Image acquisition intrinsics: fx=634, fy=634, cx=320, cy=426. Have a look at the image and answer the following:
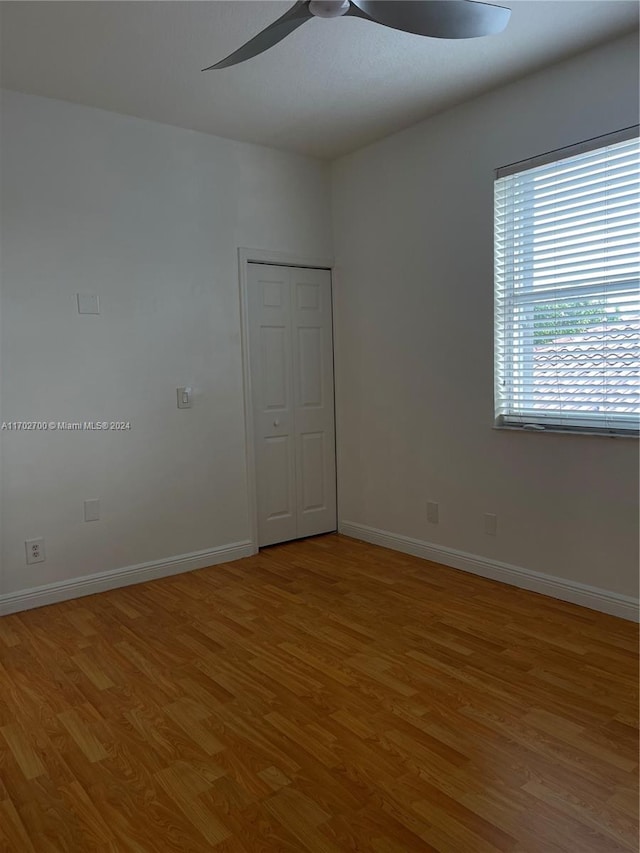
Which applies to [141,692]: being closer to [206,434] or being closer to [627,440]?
[206,434]

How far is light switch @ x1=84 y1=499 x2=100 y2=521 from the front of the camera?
368 cm

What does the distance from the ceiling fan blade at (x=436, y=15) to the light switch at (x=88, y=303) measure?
2.24m

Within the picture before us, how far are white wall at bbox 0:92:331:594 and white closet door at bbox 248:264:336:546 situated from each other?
0.19 metres

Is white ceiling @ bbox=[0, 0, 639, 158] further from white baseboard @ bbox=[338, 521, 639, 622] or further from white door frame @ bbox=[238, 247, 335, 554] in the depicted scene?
white baseboard @ bbox=[338, 521, 639, 622]

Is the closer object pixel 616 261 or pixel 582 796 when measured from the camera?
pixel 582 796

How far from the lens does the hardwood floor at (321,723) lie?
180 centimetres

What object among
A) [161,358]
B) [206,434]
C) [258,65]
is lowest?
[206,434]

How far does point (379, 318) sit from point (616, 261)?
1.67 meters

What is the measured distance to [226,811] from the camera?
1857mm

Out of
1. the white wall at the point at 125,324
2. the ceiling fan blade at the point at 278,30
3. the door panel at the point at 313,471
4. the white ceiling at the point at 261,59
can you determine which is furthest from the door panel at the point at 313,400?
the ceiling fan blade at the point at 278,30

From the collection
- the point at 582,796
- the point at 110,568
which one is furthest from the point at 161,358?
the point at 582,796

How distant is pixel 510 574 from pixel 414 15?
2812mm

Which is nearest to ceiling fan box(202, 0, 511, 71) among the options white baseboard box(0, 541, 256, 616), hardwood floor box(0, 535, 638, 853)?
hardwood floor box(0, 535, 638, 853)

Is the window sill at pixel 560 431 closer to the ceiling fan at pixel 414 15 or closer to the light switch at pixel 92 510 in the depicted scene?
the ceiling fan at pixel 414 15
